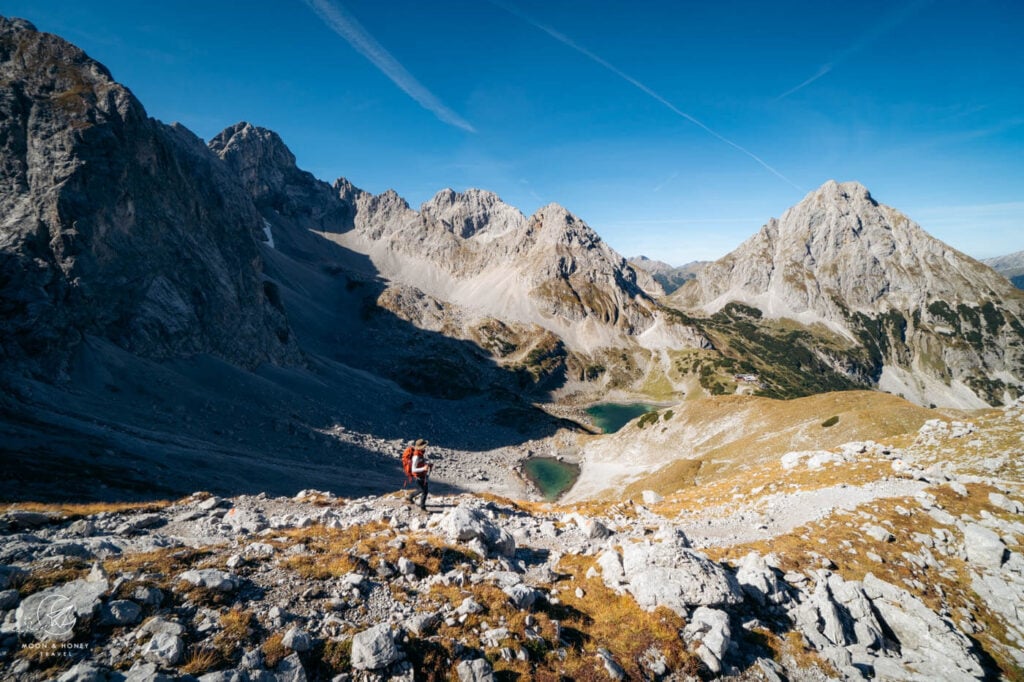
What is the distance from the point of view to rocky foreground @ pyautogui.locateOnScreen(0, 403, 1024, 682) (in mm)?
8750

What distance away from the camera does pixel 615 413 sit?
7156 inches

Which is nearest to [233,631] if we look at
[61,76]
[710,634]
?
[710,634]

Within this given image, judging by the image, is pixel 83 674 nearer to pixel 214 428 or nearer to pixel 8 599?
pixel 8 599

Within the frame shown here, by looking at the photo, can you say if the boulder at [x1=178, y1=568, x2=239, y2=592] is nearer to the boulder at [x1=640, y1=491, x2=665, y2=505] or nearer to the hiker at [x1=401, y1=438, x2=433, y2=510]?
the hiker at [x1=401, y1=438, x2=433, y2=510]

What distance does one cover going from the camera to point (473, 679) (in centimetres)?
955

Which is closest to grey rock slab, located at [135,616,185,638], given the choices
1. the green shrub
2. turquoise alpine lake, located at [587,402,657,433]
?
the green shrub

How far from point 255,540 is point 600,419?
538 feet

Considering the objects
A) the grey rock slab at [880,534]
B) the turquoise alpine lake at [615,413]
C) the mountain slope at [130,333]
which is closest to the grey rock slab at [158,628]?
the grey rock slab at [880,534]

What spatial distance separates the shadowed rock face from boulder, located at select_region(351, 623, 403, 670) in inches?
2679

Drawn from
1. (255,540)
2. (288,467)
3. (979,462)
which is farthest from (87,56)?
(979,462)

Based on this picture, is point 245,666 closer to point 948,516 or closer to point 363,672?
point 363,672

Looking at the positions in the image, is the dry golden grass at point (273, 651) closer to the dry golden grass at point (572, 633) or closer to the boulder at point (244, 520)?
the dry golden grass at point (572, 633)

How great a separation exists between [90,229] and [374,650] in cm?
8933

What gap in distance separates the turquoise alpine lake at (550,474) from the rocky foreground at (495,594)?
72.2 meters
